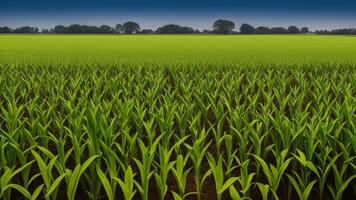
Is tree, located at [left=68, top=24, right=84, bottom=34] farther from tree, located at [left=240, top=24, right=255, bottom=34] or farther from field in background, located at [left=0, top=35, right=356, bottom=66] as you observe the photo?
field in background, located at [left=0, top=35, right=356, bottom=66]

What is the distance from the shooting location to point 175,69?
11852 mm

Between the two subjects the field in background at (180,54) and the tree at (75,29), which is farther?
the tree at (75,29)

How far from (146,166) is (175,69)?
339 inches

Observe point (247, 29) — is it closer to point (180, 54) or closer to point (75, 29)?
point (75, 29)

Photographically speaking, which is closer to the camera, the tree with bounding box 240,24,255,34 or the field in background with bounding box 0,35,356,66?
the field in background with bounding box 0,35,356,66

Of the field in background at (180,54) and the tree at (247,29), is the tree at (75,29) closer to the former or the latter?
the tree at (247,29)

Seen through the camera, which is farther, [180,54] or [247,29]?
[247,29]

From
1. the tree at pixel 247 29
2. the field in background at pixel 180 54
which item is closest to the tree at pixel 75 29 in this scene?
the tree at pixel 247 29

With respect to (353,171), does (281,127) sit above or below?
above

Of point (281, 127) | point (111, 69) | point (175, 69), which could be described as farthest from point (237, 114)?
point (111, 69)

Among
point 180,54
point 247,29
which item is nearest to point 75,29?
point 247,29

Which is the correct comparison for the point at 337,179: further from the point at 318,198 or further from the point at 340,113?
the point at 340,113

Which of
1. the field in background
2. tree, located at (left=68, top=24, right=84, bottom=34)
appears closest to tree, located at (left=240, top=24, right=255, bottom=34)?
tree, located at (left=68, top=24, right=84, bottom=34)

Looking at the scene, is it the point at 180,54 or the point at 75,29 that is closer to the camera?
the point at 180,54
